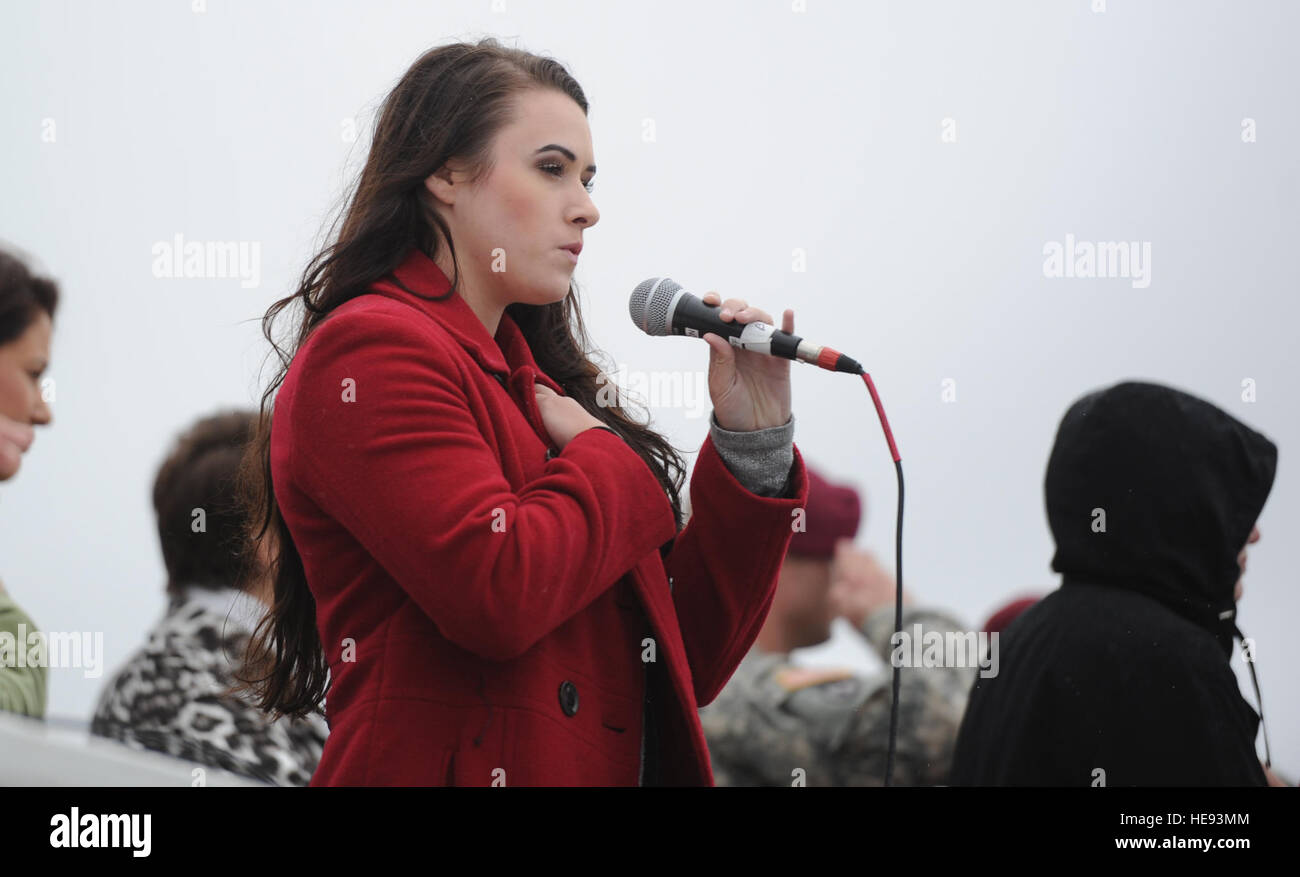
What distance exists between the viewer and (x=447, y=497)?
3.73ft

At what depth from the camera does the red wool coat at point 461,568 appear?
1138 mm

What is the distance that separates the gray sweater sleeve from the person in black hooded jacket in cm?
66

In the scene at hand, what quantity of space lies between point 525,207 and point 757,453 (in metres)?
0.34

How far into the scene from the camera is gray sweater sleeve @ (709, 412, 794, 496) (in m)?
1.38

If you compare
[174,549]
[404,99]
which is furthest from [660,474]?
[174,549]

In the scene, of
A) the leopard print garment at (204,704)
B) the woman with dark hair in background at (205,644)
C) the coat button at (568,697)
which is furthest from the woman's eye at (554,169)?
the leopard print garment at (204,704)

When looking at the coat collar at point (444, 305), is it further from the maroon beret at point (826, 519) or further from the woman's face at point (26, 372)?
the maroon beret at point (826, 519)

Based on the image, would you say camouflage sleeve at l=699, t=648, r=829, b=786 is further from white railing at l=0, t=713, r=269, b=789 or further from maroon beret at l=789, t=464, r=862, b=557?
white railing at l=0, t=713, r=269, b=789

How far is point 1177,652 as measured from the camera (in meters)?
1.75

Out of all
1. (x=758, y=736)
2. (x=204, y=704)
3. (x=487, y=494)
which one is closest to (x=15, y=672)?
(x=204, y=704)

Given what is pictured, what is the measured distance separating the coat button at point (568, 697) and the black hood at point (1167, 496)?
0.96 m

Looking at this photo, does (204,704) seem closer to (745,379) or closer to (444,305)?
(444,305)

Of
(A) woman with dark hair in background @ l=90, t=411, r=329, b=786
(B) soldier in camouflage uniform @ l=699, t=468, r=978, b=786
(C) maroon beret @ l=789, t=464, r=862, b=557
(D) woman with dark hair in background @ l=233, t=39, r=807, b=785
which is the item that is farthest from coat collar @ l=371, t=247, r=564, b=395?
(C) maroon beret @ l=789, t=464, r=862, b=557

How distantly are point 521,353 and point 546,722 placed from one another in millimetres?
423
